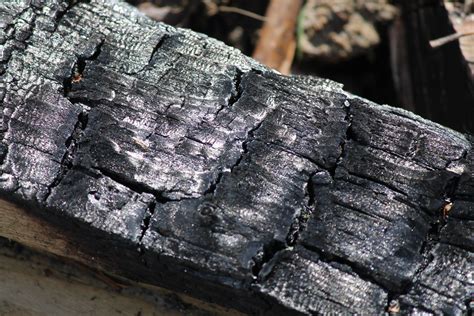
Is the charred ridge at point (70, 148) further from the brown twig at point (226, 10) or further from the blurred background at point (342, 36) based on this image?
the brown twig at point (226, 10)

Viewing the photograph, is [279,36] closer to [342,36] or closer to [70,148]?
[342,36]

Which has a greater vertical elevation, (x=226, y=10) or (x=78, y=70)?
(x=226, y=10)

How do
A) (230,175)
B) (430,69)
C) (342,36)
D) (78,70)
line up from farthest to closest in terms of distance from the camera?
(342,36)
(430,69)
(78,70)
(230,175)

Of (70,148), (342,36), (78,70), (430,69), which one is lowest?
(70,148)

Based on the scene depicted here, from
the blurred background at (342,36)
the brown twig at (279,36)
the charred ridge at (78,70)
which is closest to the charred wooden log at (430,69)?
the blurred background at (342,36)

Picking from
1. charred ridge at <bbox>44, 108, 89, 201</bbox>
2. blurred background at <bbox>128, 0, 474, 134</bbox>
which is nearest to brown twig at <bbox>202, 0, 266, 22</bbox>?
blurred background at <bbox>128, 0, 474, 134</bbox>

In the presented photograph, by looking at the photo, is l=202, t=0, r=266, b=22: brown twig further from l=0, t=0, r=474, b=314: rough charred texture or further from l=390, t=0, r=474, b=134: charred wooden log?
l=0, t=0, r=474, b=314: rough charred texture

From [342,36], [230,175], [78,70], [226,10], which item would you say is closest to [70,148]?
[78,70]
